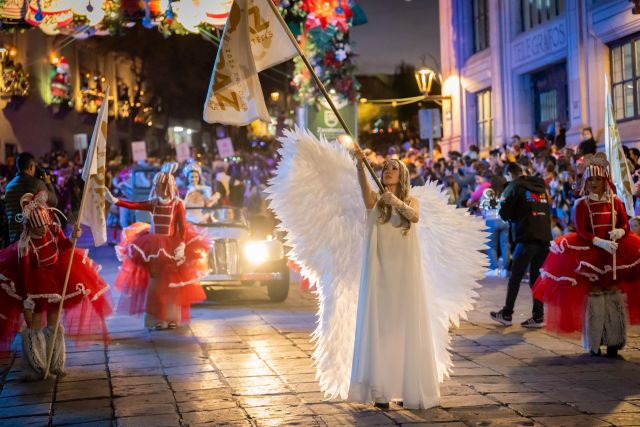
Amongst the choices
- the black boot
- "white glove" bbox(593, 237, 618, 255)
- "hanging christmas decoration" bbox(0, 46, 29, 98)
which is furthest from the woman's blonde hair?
"hanging christmas decoration" bbox(0, 46, 29, 98)

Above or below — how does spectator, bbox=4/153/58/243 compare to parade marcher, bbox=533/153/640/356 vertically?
above

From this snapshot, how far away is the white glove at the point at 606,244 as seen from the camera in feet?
29.5

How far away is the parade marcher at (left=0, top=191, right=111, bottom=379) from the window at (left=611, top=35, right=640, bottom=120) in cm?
1389

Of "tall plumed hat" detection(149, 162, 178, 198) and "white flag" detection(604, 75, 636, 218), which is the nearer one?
"white flag" detection(604, 75, 636, 218)

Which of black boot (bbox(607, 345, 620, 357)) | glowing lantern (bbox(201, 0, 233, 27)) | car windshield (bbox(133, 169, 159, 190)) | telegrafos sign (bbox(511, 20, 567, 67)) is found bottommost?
black boot (bbox(607, 345, 620, 357))

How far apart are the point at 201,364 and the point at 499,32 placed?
1949 cm

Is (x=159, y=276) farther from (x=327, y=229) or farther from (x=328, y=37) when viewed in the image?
(x=328, y=37)

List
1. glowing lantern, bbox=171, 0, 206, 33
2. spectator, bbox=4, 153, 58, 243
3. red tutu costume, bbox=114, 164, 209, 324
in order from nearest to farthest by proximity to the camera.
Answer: spectator, bbox=4, 153, 58, 243, red tutu costume, bbox=114, 164, 209, 324, glowing lantern, bbox=171, 0, 206, 33

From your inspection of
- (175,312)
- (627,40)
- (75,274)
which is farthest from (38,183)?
(627,40)

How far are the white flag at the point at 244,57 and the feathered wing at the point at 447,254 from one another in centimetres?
148

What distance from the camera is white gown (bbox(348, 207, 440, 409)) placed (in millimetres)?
6801

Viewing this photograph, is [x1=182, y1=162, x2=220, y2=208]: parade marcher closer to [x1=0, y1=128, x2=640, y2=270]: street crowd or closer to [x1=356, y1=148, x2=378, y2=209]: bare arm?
[x1=0, y1=128, x2=640, y2=270]: street crowd

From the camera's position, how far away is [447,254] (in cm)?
764

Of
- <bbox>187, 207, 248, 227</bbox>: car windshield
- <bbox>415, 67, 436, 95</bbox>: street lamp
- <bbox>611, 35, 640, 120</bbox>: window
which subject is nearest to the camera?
<bbox>187, 207, 248, 227</bbox>: car windshield
